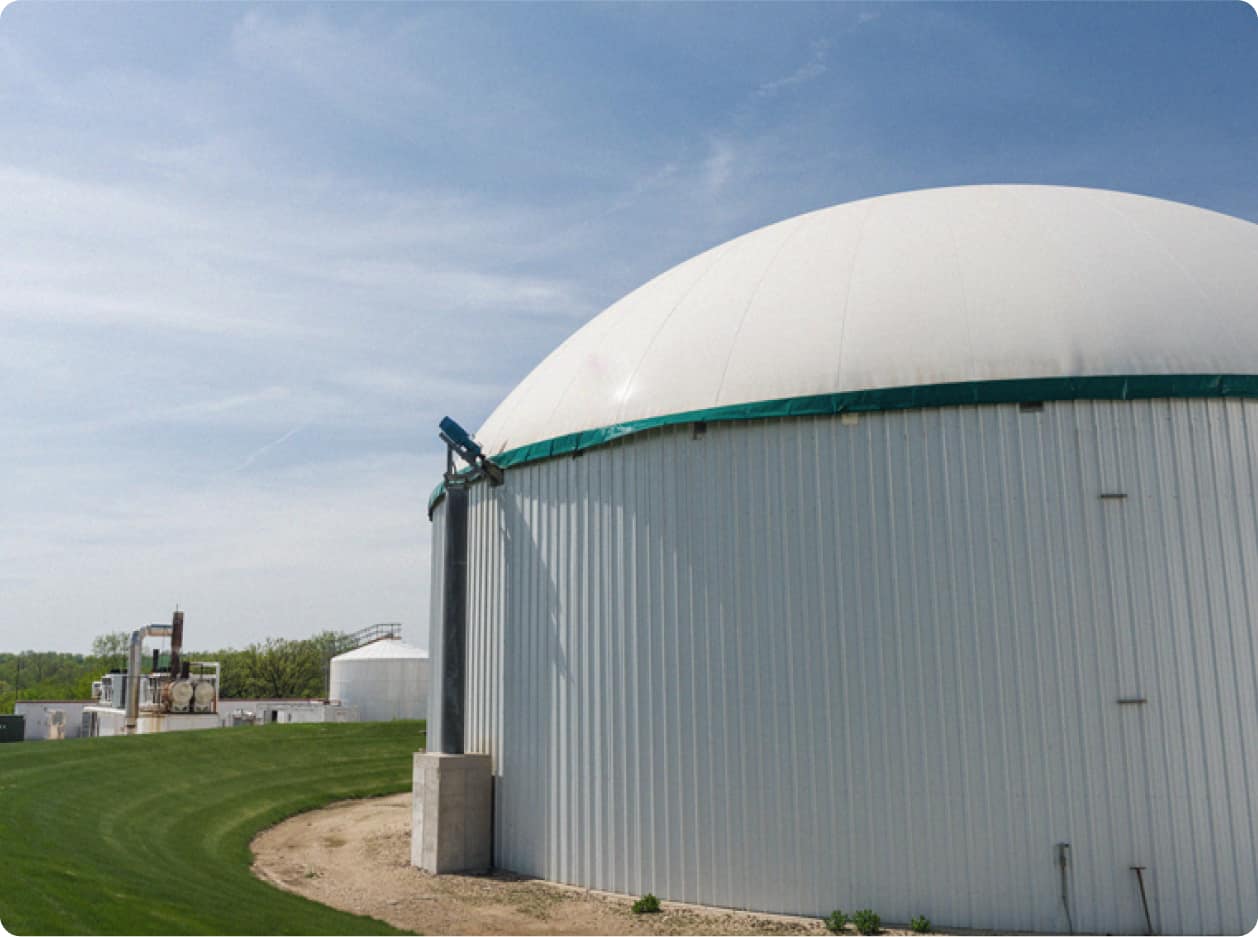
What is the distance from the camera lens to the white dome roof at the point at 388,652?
172ft

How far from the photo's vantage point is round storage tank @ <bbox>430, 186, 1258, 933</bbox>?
1328cm

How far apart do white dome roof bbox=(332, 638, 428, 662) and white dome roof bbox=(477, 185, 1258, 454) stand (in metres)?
36.0

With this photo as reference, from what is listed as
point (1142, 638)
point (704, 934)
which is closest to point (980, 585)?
point (1142, 638)

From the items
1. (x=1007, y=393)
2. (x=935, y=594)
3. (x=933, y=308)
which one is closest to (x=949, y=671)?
(x=935, y=594)

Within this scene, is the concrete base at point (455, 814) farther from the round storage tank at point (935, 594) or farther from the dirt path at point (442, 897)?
the round storage tank at point (935, 594)

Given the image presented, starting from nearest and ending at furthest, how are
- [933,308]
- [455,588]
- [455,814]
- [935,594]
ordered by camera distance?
[935,594]
[933,308]
[455,814]
[455,588]

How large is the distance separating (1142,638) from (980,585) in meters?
2.10

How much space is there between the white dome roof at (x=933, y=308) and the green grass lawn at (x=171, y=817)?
839cm

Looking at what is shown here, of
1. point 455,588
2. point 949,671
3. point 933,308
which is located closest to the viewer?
point 949,671

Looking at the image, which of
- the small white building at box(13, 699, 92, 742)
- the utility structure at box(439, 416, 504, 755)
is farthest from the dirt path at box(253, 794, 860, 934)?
the small white building at box(13, 699, 92, 742)

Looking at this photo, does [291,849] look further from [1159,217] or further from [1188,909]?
[1159,217]

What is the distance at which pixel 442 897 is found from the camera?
15.9m

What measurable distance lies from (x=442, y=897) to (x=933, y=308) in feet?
37.3

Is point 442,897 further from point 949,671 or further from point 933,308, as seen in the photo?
point 933,308
